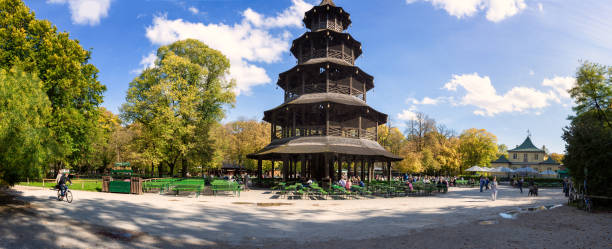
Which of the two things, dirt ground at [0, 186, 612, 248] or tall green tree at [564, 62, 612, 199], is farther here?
tall green tree at [564, 62, 612, 199]

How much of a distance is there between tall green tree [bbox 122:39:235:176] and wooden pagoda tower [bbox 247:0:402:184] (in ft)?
25.5

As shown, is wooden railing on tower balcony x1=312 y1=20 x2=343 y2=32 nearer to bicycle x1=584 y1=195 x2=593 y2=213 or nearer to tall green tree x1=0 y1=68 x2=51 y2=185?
bicycle x1=584 y1=195 x2=593 y2=213

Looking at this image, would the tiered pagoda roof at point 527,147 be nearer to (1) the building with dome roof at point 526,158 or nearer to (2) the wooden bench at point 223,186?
(1) the building with dome roof at point 526,158

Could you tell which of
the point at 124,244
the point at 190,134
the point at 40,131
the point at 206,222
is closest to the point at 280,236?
the point at 206,222

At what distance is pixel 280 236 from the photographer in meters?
9.48

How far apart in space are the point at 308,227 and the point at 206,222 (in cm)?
387

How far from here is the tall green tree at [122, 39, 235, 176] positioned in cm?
2995

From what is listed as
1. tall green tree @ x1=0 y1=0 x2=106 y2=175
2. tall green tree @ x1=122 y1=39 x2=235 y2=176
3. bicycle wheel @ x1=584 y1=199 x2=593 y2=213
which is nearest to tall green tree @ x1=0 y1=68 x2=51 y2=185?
tall green tree @ x1=0 y1=0 x2=106 y2=175

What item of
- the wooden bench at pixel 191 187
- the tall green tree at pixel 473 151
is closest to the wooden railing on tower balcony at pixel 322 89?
the wooden bench at pixel 191 187

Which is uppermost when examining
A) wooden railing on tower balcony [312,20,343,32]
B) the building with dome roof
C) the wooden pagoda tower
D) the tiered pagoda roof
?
wooden railing on tower balcony [312,20,343,32]

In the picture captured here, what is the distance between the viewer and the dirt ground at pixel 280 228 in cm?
851

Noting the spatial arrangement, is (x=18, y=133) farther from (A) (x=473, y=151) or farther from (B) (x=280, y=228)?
(A) (x=473, y=151)

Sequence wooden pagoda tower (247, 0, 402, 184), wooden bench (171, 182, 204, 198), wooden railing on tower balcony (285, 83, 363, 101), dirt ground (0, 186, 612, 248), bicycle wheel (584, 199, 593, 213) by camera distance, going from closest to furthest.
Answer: dirt ground (0, 186, 612, 248), bicycle wheel (584, 199, 593, 213), wooden bench (171, 182, 204, 198), wooden pagoda tower (247, 0, 402, 184), wooden railing on tower balcony (285, 83, 363, 101)

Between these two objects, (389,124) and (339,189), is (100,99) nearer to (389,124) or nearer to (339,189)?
(339,189)
